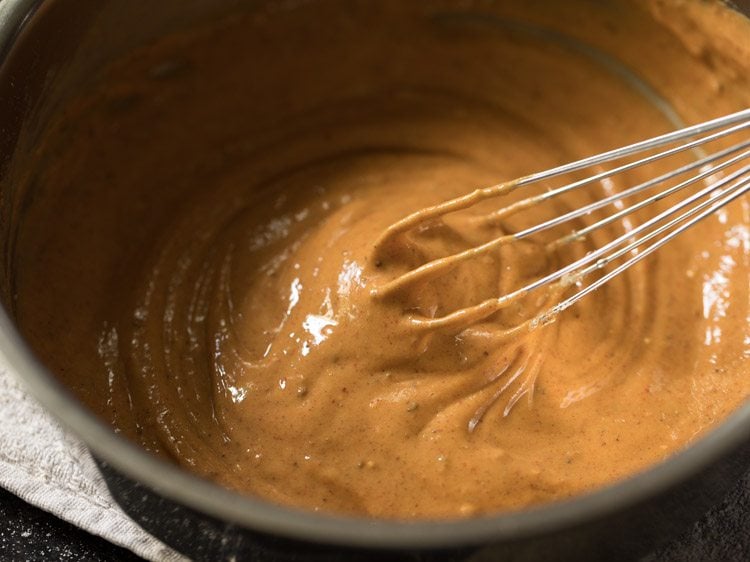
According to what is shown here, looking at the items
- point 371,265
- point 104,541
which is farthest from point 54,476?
point 371,265

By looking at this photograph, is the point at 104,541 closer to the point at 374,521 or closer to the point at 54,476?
the point at 54,476

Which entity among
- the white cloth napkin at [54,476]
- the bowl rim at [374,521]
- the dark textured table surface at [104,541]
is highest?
the bowl rim at [374,521]

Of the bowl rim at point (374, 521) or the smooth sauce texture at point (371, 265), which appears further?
the smooth sauce texture at point (371, 265)

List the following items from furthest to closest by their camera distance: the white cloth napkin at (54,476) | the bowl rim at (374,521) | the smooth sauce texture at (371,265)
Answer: the smooth sauce texture at (371,265)
the white cloth napkin at (54,476)
the bowl rim at (374,521)

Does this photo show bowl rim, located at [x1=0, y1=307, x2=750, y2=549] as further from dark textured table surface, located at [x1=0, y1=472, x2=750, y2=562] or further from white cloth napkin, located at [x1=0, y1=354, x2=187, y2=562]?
dark textured table surface, located at [x1=0, y1=472, x2=750, y2=562]

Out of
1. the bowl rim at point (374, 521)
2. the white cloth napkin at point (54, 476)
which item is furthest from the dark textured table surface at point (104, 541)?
the bowl rim at point (374, 521)

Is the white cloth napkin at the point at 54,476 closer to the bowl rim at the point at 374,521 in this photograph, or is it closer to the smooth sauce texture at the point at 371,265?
the smooth sauce texture at the point at 371,265

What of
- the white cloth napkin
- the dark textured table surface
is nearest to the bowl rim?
the white cloth napkin
